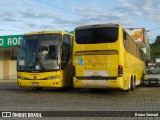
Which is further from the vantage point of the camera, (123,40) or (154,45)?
(154,45)

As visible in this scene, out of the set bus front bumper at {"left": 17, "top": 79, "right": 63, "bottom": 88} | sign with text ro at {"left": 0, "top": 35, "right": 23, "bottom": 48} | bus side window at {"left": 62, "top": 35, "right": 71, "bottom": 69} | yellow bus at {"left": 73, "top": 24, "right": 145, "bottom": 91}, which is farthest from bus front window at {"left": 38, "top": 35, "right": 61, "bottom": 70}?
sign with text ro at {"left": 0, "top": 35, "right": 23, "bottom": 48}

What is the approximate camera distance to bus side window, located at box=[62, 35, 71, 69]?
20391mm

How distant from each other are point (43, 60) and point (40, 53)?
426 millimetres

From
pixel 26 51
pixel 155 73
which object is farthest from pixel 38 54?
pixel 155 73

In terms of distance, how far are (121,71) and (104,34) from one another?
209 centimetres

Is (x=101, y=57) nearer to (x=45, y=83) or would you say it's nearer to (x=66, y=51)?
(x=66, y=51)

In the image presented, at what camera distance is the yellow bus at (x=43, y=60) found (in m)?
19.8

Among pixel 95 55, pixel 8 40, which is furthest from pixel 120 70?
pixel 8 40

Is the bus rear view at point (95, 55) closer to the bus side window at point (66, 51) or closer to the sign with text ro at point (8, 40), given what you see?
the bus side window at point (66, 51)

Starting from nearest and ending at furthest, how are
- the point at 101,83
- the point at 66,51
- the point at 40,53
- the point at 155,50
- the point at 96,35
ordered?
1. the point at 101,83
2. the point at 96,35
3. the point at 40,53
4. the point at 66,51
5. the point at 155,50

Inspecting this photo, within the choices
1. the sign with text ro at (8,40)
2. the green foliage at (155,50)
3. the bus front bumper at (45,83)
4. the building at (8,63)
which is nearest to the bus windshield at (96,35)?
the bus front bumper at (45,83)

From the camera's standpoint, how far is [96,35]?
748 inches

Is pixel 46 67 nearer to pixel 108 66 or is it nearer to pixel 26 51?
pixel 26 51

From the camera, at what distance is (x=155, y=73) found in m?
31.5
